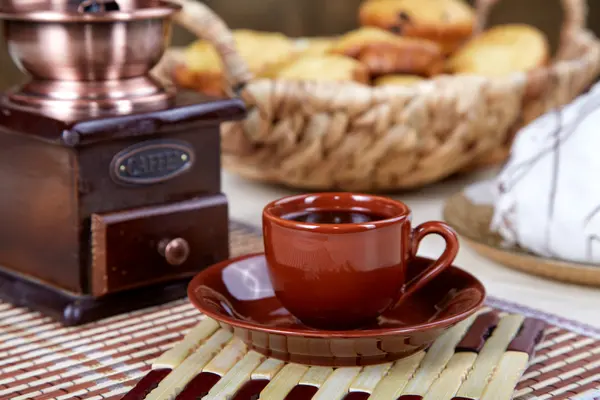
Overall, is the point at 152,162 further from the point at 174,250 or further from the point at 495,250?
the point at 495,250

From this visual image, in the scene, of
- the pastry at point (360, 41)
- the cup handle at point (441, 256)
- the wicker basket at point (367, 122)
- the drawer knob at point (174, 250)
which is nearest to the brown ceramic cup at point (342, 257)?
the cup handle at point (441, 256)

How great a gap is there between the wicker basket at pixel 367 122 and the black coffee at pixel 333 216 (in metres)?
0.32

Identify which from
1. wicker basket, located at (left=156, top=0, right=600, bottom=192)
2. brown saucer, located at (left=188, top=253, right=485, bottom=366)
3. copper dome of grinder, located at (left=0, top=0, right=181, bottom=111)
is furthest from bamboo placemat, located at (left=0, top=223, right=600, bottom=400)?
wicker basket, located at (left=156, top=0, right=600, bottom=192)

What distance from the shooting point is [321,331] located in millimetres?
505

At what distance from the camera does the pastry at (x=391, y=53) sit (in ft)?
3.12

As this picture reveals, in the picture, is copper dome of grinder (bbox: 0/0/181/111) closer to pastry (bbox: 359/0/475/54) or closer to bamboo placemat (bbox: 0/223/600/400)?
bamboo placemat (bbox: 0/223/600/400)

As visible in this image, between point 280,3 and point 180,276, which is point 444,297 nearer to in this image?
point 180,276

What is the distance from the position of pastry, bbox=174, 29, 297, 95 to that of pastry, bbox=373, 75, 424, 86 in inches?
4.6

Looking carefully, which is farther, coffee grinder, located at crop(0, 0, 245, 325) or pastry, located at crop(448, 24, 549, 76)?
pastry, located at crop(448, 24, 549, 76)

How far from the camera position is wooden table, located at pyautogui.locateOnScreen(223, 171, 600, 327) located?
688mm

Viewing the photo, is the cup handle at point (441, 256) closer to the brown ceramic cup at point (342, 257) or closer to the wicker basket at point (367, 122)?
the brown ceramic cup at point (342, 257)

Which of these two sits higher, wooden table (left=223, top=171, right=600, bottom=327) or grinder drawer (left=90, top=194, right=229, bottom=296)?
grinder drawer (left=90, top=194, right=229, bottom=296)

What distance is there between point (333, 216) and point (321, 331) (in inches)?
3.7

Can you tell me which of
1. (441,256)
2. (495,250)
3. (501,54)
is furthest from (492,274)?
(501,54)
